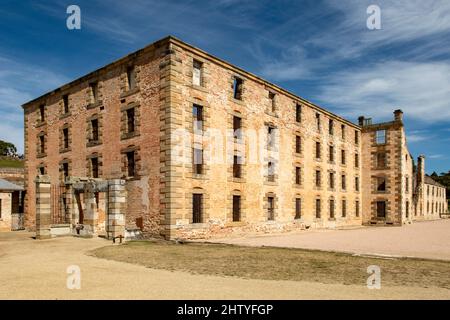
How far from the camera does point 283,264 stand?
11078 millimetres

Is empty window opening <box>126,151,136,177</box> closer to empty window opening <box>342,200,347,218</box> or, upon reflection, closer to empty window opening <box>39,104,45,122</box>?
empty window opening <box>39,104,45,122</box>

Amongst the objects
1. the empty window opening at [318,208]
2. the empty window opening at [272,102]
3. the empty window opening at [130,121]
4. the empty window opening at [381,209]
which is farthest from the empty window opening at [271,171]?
the empty window opening at [381,209]

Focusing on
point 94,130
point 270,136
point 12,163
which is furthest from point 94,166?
point 12,163

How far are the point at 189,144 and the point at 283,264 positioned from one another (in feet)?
31.7

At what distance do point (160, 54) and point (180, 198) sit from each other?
7.37m

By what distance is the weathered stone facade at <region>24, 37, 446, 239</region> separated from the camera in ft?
61.3

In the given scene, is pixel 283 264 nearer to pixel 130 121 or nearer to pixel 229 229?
pixel 229 229

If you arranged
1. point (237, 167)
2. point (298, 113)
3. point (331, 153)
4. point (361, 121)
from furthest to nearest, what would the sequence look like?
point (361, 121) < point (331, 153) < point (298, 113) < point (237, 167)

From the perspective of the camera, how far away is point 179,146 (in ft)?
61.1

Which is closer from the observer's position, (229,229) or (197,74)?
(197,74)

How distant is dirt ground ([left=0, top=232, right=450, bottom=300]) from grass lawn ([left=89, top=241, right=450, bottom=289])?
68 centimetres

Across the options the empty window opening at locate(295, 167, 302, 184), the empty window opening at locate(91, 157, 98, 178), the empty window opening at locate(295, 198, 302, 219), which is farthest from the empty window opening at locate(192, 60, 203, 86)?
the empty window opening at locate(295, 198, 302, 219)

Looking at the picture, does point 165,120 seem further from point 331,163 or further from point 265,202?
point 331,163

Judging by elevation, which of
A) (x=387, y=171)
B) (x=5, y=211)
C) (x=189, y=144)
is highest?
(x=189, y=144)
